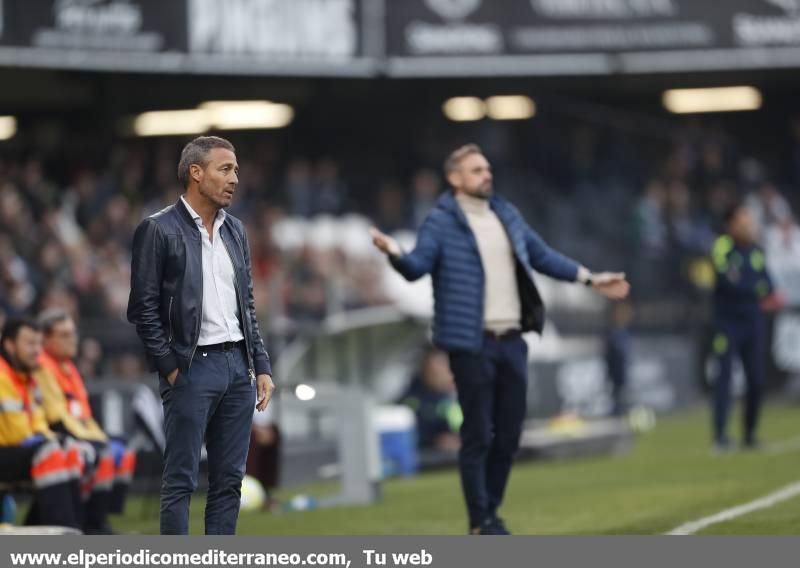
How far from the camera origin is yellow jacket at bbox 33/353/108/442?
10.6 meters

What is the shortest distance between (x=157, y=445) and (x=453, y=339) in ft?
13.0

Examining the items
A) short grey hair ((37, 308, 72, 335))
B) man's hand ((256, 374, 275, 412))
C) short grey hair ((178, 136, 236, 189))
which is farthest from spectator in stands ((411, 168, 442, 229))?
short grey hair ((178, 136, 236, 189))

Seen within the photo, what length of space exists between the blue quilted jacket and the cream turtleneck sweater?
0.04 m

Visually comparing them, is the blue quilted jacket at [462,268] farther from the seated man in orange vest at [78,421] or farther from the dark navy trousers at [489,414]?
the seated man in orange vest at [78,421]

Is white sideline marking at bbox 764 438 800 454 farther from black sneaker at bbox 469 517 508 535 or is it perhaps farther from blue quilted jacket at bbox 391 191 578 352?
black sneaker at bbox 469 517 508 535

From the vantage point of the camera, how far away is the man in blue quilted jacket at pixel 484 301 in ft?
31.0

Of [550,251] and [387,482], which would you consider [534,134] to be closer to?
[387,482]

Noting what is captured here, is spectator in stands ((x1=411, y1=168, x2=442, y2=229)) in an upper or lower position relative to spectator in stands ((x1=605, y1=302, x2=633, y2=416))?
upper

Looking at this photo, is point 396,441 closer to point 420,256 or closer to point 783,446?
point 783,446

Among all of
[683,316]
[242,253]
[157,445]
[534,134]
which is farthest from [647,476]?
[534,134]

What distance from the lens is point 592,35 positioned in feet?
67.1

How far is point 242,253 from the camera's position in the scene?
7695 mm

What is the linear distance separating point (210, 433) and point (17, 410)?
2.70 meters

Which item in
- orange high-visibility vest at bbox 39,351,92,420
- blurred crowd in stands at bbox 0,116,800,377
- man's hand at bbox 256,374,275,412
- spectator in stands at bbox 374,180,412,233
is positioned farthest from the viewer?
spectator in stands at bbox 374,180,412,233
